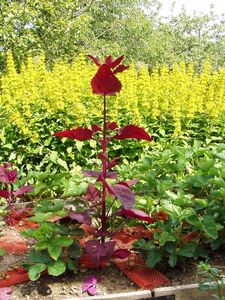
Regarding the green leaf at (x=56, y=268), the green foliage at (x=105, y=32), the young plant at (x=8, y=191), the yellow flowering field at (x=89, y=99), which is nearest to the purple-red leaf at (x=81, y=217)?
the green leaf at (x=56, y=268)

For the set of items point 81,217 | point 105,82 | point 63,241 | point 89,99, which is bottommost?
point 63,241

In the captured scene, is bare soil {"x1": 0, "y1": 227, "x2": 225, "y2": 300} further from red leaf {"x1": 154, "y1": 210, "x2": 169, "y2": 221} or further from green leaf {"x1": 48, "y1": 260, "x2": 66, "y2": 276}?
red leaf {"x1": 154, "y1": 210, "x2": 169, "y2": 221}

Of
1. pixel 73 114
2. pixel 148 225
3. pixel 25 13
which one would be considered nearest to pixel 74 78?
pixel 73 114

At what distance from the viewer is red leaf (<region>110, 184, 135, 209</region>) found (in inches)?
78.6

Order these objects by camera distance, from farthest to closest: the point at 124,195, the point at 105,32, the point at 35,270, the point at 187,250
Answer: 1. the point at 105,32
2. the point at 187,250
3. the point at 35,270
4. the point at 124,195

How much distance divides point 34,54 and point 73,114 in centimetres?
402

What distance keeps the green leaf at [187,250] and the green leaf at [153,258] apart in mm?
96

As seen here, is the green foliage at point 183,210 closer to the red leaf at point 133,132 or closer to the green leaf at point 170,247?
the green leaf at point 170,247

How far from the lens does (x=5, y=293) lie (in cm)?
212

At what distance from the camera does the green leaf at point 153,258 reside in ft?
7.41

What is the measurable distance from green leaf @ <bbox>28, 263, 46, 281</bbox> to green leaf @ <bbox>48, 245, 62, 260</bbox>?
0.08 meters

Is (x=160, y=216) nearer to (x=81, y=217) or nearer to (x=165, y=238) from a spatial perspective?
(x=165, y=238)

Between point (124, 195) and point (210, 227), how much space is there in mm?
487

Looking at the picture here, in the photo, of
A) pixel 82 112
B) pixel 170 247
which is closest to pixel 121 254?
pixel 170 247
